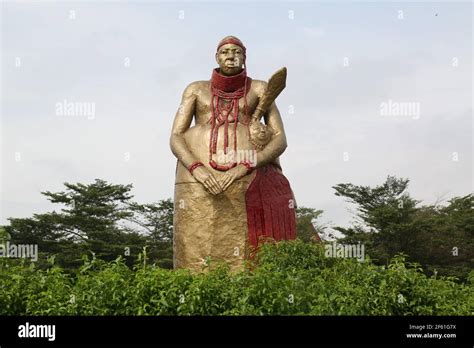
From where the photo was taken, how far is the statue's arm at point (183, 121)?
9.48 m

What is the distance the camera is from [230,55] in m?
9.58

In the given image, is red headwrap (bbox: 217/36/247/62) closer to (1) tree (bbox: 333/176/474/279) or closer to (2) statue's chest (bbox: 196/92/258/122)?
(2) statue's chest (bbox: 196/92/258/122)

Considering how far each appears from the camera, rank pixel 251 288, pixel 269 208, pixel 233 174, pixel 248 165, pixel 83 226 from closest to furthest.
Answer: pixel 251 288
pixel 233 174
pixel 248 165
pixel 269 208
pixel 83 226

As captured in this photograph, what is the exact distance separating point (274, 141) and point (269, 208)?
2.55 feet

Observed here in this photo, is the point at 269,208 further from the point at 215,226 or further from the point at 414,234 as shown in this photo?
the point at 414,234

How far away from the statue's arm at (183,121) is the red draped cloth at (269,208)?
83cm

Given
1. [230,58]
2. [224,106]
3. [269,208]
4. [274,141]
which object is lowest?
[269,208]

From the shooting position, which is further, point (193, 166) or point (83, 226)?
point (83, 226)

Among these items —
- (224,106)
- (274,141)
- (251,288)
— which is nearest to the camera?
(251,288)

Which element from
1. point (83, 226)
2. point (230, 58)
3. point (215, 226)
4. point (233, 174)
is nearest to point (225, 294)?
point (215, 226)

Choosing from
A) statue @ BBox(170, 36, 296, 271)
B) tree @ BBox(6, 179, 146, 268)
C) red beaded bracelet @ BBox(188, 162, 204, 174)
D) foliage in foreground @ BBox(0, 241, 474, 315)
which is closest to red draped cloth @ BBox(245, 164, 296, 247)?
statue @ BBox(170, 36, 296, 271)
